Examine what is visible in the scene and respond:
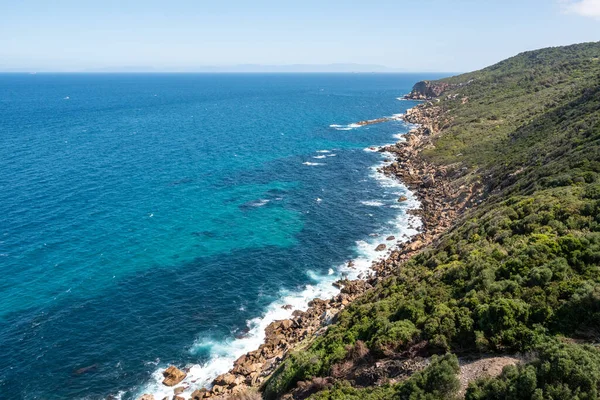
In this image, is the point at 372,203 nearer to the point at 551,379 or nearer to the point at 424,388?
the point at 424,388

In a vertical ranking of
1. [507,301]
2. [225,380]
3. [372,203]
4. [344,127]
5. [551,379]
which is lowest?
[225,380]

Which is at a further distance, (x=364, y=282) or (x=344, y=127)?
(x=344, y=127)

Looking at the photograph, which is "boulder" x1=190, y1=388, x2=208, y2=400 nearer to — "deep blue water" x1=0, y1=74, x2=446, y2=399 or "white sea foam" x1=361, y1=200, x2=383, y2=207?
"deep blue water" x1=0, y1=74, x2=446, y2=399

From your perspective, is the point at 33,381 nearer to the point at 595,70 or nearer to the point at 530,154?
the point at 530,154

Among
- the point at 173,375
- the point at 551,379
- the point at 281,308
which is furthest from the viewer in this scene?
the point at 281,308

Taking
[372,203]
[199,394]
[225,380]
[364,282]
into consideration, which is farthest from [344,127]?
[199,394]

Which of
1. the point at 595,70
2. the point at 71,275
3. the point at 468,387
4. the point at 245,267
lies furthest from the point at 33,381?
the point at 595,70

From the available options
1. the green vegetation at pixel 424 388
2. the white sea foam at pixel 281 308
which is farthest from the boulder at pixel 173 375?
the green vegetation at pixel 424 388

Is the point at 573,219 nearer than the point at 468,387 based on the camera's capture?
No
